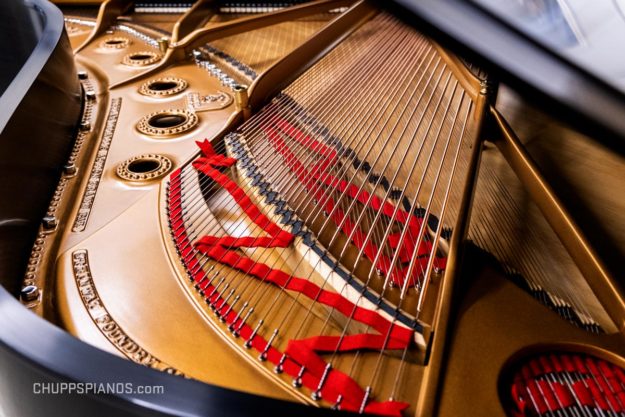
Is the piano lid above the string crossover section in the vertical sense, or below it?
above

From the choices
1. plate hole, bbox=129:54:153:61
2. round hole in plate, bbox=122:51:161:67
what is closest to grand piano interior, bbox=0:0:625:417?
round hole in plate, bbox=122:51:161:67

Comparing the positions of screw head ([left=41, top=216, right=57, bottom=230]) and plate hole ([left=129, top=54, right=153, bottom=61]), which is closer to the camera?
screw head ([left=41, top=216, right=57, bottom=230])

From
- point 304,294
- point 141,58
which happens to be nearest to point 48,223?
point 304,294

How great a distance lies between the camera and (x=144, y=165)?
8.62 feet

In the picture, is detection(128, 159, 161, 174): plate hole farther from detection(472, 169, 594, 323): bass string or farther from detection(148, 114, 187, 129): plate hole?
detection(472, 169, 594, 323): bass string

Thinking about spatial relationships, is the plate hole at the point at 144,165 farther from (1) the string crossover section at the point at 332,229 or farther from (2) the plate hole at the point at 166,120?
(2) the plate hole at the point at 166,120

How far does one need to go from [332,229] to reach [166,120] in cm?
144

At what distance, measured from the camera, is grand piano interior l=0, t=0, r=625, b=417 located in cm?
137

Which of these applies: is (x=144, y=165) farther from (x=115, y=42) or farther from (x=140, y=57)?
(x=115, y=42)

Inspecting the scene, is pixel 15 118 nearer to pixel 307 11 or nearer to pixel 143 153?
pixel 143 153

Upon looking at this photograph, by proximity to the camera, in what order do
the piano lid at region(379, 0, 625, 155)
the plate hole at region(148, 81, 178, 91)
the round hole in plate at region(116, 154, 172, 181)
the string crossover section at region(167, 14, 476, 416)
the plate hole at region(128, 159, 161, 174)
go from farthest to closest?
the plate hole at region(148, 81, 178, 91) < the plate hole at region(128, 159, 161, 174) < the round hole in plate at region(116, 154, 172, 181) < the string crossover section at region(167, 14, 476, 416) < the piano lid at region(379, 0, 625, 155)

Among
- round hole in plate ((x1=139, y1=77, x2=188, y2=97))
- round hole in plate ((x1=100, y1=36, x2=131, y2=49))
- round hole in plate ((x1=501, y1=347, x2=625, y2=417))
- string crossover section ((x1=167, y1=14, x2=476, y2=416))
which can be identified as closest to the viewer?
round hole in plate ((x1=501, y1=347, x2=625, y2=417))

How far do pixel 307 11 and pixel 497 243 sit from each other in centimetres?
227

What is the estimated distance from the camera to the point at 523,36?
1.47 metres
